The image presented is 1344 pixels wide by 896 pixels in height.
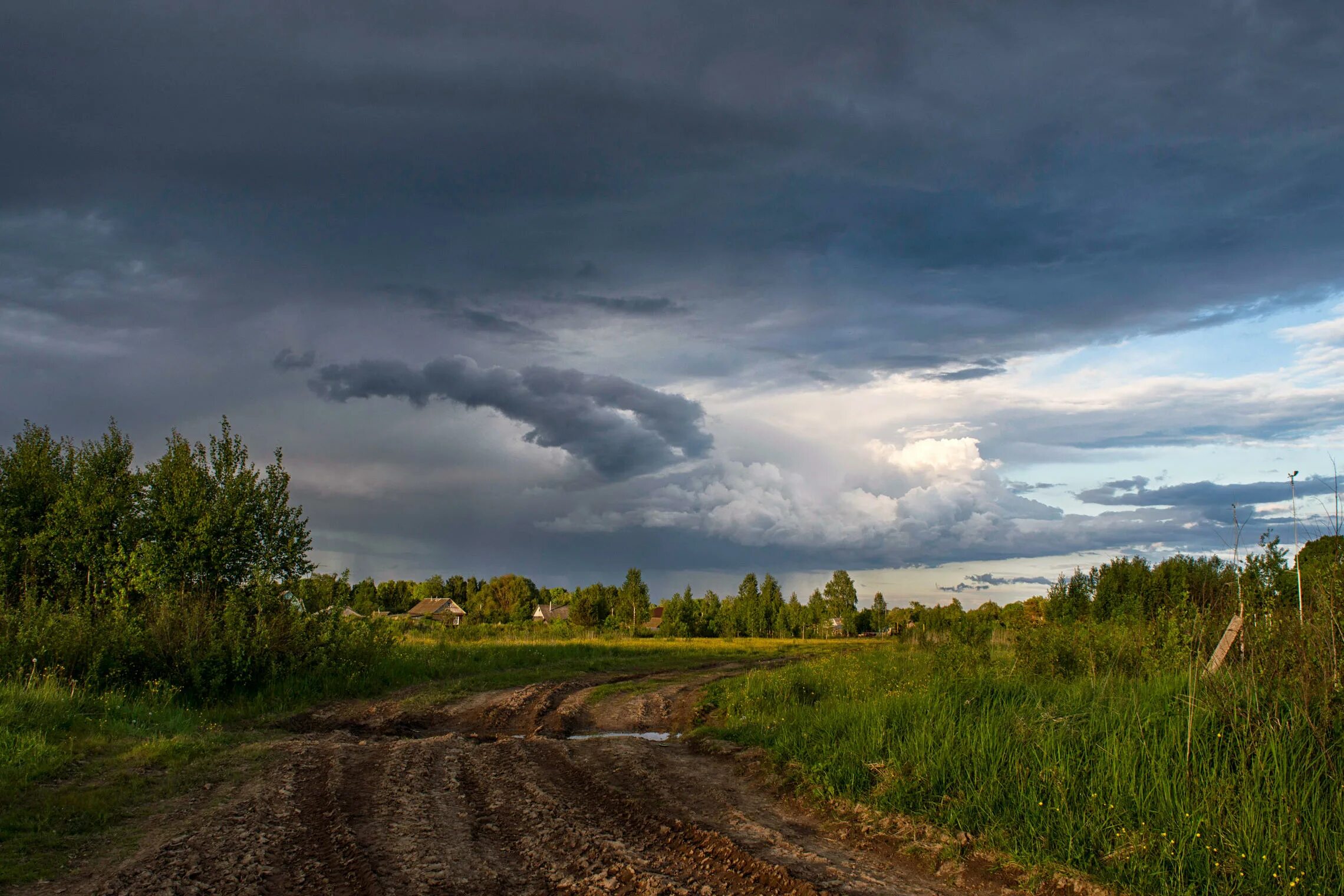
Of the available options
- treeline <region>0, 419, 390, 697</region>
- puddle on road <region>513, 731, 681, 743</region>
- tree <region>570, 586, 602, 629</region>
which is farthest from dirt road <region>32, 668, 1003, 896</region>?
tree <region>570, 586, 602, 629</region>

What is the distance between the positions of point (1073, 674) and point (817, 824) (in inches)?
351

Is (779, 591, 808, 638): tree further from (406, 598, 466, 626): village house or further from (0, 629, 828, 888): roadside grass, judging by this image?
(0, 629, 828, 888): roadside grass

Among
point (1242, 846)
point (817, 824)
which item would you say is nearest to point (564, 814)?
point (817, 824)

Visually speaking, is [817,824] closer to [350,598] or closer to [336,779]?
[336,779]

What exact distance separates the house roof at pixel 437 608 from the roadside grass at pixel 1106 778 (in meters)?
101

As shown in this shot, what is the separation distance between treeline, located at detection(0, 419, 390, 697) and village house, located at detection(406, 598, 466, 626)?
79.1 m

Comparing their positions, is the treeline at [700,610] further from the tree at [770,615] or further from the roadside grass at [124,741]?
the roadside grass at [124,741]

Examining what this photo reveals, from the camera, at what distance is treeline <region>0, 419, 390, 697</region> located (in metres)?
17.4

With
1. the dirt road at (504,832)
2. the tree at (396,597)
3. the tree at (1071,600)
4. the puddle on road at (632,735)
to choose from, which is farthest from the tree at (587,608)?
the dirt road at (504,832)

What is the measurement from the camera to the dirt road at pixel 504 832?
6125 millimetres

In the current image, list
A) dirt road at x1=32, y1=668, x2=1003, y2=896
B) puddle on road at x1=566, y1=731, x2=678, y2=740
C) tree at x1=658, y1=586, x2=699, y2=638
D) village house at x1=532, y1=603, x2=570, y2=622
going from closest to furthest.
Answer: dirt road at x1=32, y1=668, x2=1003, y2=896 → puddle on road at x1=566, y1=731, x2=678, y2=740 → tree at x1=658, y1=586, x2=699, y2=638 → village house at x1=532, y1=603, x2=570, y2=622

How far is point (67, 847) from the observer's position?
23.9 ft

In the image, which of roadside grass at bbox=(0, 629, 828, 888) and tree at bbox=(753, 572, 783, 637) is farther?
tree at bbox=(753, 572, 783, 637)

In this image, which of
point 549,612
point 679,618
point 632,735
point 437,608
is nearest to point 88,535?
point 632,735
